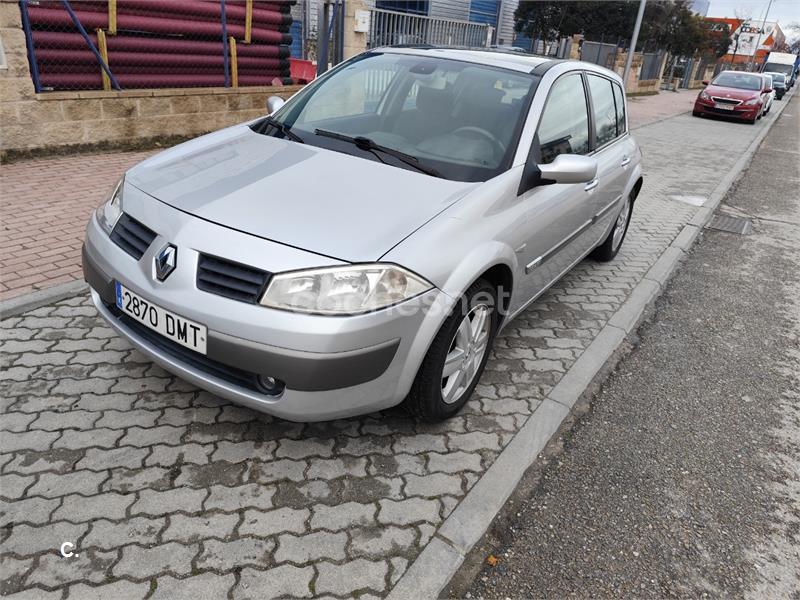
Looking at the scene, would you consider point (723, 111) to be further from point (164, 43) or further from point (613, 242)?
point (164, 43)

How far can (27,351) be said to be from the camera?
3301 millimetres

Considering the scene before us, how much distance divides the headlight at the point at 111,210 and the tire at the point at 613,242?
408cm

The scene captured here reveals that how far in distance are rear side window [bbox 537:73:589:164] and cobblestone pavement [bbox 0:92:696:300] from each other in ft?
10.9

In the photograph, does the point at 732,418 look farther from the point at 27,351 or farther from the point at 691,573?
the point at 27,351

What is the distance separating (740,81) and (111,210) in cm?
2312

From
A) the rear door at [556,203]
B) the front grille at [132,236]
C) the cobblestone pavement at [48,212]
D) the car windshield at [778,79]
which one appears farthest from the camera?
the car windshield at [778,79]

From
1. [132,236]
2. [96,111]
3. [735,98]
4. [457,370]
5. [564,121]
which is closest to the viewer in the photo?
[132,236]

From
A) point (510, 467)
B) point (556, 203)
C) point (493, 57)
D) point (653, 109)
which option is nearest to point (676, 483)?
point (510, 467)

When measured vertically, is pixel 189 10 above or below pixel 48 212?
above

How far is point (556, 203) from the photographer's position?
3.47 meters

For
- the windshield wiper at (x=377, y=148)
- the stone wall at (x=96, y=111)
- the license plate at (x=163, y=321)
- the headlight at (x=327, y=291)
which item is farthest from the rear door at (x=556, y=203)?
the stone wall at (x=96, y=111)

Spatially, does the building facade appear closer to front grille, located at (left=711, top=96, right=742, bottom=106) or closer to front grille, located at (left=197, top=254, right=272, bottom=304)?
front grille, located at (left=711, top=96, right=742, bottom=106)

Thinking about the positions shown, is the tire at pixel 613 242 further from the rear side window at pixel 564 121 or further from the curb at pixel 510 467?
the rear side window at pixel 564 121

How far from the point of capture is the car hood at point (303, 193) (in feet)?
7.89
